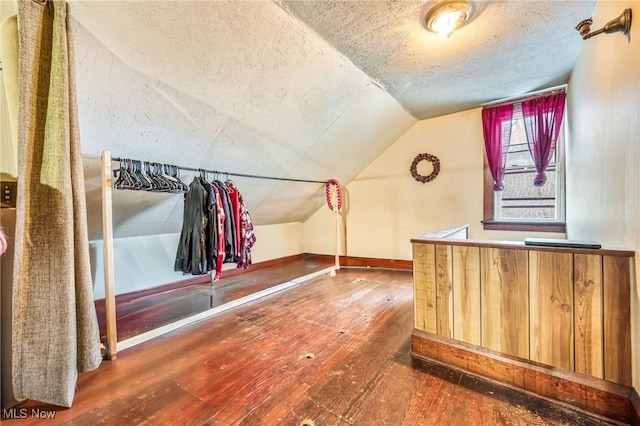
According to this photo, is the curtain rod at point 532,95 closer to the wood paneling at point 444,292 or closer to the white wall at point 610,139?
the white wall at point 610,139

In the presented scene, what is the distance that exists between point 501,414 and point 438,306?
61 cm

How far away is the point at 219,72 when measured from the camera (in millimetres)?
1944

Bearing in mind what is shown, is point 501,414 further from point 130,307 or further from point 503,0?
point 130,307

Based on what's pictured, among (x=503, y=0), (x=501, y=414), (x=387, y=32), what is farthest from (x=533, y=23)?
(x=501, y=414)

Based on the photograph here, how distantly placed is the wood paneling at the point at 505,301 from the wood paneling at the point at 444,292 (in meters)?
→ 0.19

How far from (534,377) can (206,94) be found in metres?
2.91

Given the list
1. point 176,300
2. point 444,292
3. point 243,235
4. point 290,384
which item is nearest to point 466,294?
point 444,292

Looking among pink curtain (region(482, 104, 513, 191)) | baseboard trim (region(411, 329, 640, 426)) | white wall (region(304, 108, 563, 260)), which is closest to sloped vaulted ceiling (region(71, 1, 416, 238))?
Result: white wall (region(304, 108, 563, 260))

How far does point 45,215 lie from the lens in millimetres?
1280

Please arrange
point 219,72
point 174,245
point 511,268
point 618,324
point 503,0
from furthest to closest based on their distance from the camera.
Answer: point 174,245
point 219,72
point 503,0
point 511,268
point 618,324

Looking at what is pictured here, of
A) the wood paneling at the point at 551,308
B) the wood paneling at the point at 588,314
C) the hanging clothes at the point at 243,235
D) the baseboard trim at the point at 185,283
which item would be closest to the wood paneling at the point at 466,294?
the wood paneling at the point at 551,308

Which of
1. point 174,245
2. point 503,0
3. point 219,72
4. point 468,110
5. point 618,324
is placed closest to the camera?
point 618,324

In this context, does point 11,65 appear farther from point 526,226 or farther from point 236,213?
point 526,226

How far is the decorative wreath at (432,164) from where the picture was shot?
3.91m
